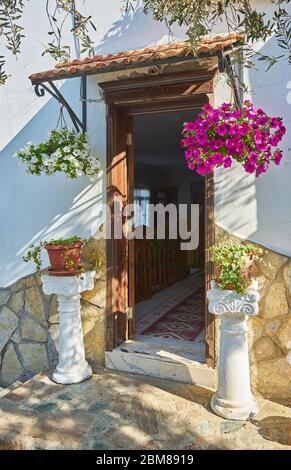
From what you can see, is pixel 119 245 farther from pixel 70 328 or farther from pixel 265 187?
pixel 265 187

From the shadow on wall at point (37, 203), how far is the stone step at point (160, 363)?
116 centimetres

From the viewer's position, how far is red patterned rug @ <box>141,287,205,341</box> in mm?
3911

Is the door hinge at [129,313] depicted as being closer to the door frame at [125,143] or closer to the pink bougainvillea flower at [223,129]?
the door frame at [125,143]

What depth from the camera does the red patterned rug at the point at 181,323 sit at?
12.8 ft

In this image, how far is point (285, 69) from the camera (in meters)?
2.87

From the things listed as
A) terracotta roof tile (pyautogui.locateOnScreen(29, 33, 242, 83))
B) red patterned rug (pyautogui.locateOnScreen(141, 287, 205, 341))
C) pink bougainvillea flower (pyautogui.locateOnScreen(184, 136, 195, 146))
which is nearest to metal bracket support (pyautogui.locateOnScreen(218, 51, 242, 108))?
terracotta roof tile (pyautogui.locateOnScreen(29, 33, 242, 83))

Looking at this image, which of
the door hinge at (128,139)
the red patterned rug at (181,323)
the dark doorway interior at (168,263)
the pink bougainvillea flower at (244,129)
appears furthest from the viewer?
the dark doorway interior at (168,263)

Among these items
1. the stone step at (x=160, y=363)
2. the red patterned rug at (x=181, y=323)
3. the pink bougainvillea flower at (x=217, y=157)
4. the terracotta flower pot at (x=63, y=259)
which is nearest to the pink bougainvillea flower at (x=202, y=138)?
the pink bougainvillea flower at (x=217, y=157)

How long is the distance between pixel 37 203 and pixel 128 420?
2.26 meters

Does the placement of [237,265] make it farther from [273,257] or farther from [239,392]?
[239,392]

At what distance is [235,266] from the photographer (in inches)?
101

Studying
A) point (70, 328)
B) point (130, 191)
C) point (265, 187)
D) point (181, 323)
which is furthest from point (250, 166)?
point (181, 323)

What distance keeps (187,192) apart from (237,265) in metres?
7.34

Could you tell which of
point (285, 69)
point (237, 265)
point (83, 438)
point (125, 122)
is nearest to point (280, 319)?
point (237, 265)
